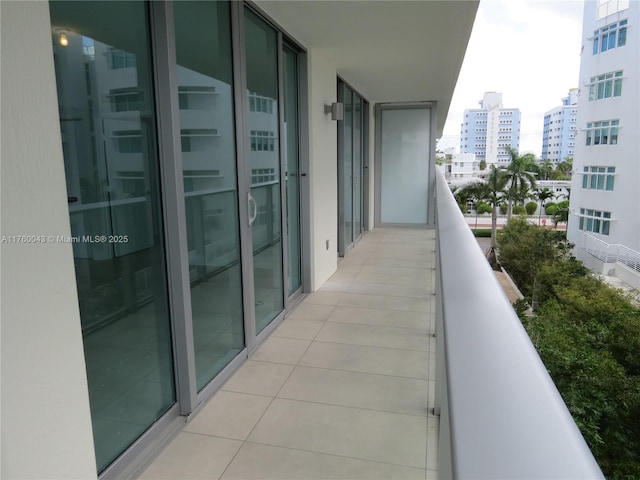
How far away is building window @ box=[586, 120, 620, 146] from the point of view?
3403 cm

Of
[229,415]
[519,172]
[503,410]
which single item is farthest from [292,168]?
[519,172]

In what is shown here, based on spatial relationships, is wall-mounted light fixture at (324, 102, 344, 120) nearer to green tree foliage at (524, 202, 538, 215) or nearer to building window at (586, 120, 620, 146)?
building window at (586, 120, 620, 146)

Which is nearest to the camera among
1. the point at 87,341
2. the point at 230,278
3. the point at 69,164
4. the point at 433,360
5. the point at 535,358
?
the point at 535,358

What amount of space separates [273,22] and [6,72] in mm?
2778

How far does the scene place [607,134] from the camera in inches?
1366

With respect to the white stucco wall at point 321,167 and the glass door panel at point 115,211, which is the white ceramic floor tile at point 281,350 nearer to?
the glass door panel at point 115,211

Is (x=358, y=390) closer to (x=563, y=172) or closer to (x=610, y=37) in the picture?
(x=610, y=37)

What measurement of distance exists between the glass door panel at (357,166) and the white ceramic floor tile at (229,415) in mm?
5086

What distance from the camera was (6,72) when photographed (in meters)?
1.23

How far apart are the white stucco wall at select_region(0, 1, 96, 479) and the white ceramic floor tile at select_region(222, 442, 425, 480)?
834 mm

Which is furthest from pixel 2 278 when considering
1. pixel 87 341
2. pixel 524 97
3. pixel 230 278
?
pixel 524 97

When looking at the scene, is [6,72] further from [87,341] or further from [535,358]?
[535,358]

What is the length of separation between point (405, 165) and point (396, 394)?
703cm

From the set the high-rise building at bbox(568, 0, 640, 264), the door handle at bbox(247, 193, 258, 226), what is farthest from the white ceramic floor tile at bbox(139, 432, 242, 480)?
the high-rise building at bbox(568, 0, 640, 264)
